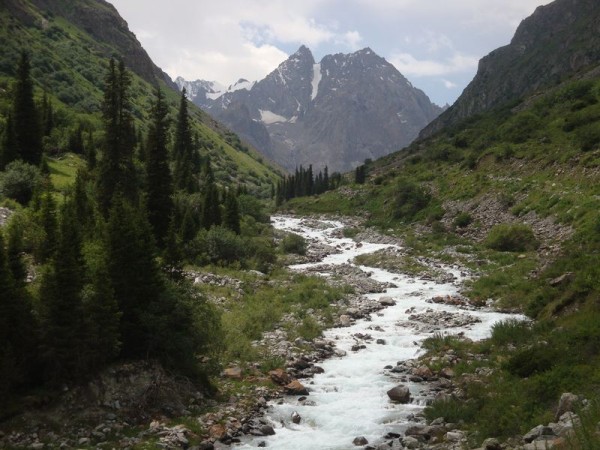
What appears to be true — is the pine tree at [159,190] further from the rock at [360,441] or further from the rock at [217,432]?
the rock at [360,441]

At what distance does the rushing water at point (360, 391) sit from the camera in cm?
1800

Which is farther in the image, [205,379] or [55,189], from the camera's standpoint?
[55,189]

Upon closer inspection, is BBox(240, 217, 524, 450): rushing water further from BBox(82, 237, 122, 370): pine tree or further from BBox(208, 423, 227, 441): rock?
BBox(82, 237, 122, 370): pine tree

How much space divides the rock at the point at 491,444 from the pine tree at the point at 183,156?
6111 centimetres

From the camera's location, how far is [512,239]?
44781 millimetres

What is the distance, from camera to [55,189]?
49.3 m

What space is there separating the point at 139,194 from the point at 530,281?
3512 centimetres

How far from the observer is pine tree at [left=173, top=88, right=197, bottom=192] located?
7300 cm

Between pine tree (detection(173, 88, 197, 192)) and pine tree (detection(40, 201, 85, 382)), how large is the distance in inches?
2113

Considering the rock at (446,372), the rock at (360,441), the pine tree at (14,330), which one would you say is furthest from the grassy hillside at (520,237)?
the pine tree at (14,330)

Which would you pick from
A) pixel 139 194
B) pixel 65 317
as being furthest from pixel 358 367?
pixel 139 194

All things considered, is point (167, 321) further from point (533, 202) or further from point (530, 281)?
point (533, 202)

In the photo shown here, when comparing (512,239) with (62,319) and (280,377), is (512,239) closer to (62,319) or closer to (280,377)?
(280,377)

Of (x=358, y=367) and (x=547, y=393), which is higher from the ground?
(x=547, y=393)
